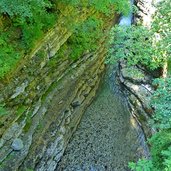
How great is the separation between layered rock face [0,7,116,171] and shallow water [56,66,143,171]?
37 cm

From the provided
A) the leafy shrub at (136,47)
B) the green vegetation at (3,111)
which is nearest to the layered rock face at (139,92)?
the leafy shrub at (136,47)

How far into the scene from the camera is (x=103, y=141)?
11289 millimetres

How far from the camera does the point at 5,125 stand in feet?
25.2

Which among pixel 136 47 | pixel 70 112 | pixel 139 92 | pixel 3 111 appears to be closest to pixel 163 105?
pixel 136 47

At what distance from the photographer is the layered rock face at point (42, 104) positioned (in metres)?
7.84

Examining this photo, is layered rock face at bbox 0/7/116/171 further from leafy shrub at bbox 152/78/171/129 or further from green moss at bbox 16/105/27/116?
leafy shrub at bbox 152/78/171/129

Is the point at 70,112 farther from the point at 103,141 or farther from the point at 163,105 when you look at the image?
the point at 163,105

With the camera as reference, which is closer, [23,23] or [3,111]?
[3,111]

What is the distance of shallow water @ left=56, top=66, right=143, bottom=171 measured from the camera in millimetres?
10461

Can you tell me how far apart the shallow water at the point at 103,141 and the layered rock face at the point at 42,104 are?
374 millimetres

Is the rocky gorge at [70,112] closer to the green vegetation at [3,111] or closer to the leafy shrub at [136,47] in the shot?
the green vegetation at [3,111]

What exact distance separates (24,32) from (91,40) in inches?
186

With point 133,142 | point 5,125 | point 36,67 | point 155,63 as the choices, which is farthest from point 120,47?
point 5,125

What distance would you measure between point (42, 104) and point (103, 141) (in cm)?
307
